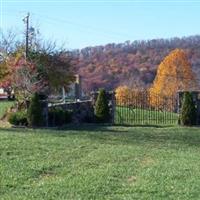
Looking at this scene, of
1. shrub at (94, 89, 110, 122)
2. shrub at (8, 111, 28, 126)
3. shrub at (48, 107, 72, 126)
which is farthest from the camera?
shrub at (94, 89, 110, 122)

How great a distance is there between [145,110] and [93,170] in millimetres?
26439

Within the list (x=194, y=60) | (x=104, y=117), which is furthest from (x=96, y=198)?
(x=194, y=60)

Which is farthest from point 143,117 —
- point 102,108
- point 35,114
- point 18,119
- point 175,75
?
point 175,75

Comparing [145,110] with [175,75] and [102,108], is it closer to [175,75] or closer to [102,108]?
[102,108]

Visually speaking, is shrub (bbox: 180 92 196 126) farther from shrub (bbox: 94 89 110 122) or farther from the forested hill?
the forested hill

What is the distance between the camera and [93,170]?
11.3 metres

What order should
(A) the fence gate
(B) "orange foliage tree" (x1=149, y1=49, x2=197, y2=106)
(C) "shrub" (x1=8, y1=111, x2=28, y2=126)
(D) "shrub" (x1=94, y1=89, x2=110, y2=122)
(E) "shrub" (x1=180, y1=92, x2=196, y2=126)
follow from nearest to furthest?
(C) "shrub" (x1=8, y1=111, x2=28, y2=126) → (E) "shrub" (x1=180, y1=92, x2=196, y2=126) → (D) "shrub" (x1=94, y1=89, x2=110, y2=122) → (A) the fence gate → (B) "orange foliage tree" (x1=149, y1=49, x2=197, y2=106)

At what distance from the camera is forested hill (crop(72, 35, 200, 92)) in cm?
7975

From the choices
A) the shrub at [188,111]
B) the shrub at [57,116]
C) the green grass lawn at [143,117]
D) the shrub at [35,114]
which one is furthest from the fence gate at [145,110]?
the shrub at [35,114]

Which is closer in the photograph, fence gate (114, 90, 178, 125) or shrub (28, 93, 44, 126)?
shrub (28, 93, 44, 126)

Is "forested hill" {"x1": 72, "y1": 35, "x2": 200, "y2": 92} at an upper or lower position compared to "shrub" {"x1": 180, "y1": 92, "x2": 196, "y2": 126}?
upper

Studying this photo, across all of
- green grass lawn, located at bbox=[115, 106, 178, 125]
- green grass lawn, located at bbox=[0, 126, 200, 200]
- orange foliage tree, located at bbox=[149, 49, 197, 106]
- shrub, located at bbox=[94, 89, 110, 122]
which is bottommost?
green grass lawn, located at bbox=[0, 126, 200, 200]

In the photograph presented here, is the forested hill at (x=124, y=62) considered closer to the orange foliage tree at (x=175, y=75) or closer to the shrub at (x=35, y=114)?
the orange foliage tree at (x=175, y=75)

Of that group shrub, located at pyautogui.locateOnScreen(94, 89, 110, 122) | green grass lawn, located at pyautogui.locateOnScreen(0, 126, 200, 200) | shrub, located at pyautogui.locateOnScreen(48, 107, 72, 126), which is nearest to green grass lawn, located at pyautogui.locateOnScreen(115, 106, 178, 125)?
shrub, located at pyautogui.locateOnScreen(94, 89, 110, 122)
